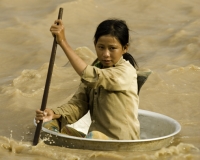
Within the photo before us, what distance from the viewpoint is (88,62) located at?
21.1 ft

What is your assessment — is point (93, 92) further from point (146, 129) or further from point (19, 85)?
point (19, 85)

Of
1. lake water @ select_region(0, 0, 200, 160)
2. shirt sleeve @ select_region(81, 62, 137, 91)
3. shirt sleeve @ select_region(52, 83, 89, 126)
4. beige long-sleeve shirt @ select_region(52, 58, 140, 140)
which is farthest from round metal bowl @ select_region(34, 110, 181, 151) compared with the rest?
shirt sleeve @ select_region(81, 62, 137, 91)

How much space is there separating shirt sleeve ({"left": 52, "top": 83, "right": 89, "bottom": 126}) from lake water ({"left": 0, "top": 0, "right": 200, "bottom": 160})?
0.33 metres

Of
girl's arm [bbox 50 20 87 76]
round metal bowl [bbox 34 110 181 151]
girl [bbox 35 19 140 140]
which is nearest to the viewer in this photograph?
girl's arm [bbox 50 20 87 76]

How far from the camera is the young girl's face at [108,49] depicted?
161 inches

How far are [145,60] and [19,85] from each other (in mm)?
1813

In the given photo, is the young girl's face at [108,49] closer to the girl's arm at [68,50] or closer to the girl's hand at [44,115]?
the girl's arm at [68,50]

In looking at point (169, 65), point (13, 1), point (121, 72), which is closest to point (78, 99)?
point (121, 72)

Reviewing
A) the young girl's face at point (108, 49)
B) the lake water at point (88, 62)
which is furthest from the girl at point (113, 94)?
the lake water at point (88, 62)

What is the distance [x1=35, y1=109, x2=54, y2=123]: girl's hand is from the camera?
3.93 meters

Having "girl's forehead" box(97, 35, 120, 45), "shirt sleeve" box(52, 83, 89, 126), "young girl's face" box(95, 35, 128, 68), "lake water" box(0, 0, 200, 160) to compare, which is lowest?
"lake water" box(0, 0, 200, 160)

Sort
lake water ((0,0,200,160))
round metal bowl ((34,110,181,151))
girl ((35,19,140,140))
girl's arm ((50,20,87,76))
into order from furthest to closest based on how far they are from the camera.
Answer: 1. lake water ((0,0,200,160))
2. girl ((35,19,140,140))
3. round metal bowl ((34,110,181,151))
4. girl's arm ((50,20,87,76))

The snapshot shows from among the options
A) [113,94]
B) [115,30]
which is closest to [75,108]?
[113,94]

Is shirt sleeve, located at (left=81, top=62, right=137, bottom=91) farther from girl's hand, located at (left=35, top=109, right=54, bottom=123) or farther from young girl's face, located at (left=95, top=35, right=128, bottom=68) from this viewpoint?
girl's hand, located at (left=35, top=109, right=54, bottom=123)
